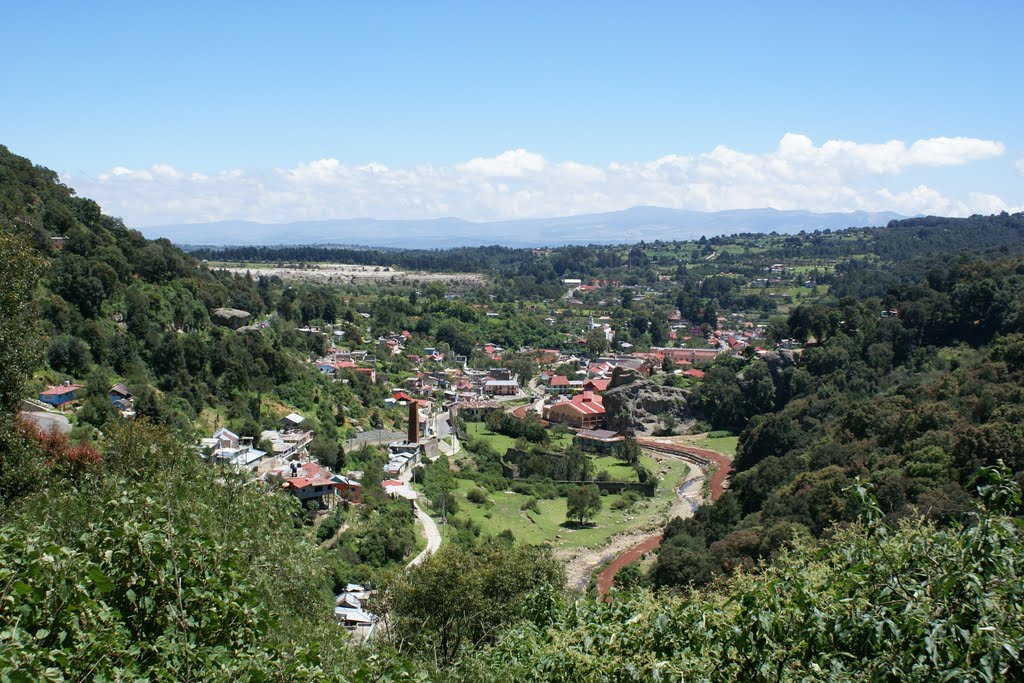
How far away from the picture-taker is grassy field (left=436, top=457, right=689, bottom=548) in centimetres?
2405

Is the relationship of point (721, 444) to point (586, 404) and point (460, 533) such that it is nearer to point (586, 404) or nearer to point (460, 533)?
point (586, 404)

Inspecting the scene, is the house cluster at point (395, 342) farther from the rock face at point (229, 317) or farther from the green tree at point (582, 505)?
the green tree at point (582, 505)

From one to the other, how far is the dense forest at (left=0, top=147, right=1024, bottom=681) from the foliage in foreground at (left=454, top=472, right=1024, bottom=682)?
21 millimetres

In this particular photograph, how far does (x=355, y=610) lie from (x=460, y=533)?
6.51 metres

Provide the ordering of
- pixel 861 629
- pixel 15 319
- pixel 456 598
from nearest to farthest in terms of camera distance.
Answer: pixel 861 629, pixel 15 319, pixel 456 598

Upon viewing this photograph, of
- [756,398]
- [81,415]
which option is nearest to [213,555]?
[81,415]

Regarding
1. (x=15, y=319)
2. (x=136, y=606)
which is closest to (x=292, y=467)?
(x=15, y=319)

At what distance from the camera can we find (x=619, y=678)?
521 centimetres

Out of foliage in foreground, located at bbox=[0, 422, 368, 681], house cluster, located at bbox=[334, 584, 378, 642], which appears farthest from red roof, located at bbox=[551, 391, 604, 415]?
foliage in foreground, located at bbox=[0, 422, 368, 681]

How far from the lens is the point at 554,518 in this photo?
26484mm

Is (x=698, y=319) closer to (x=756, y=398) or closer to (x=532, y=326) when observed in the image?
(x=532, y=326)

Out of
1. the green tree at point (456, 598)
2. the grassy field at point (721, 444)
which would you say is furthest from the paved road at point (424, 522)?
the grassy field at point (721, 444)

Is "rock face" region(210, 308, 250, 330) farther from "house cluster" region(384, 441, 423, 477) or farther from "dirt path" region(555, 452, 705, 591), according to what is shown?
"dirt path" region(555, 452, 705, 591)

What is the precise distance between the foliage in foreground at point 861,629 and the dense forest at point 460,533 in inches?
0.8
